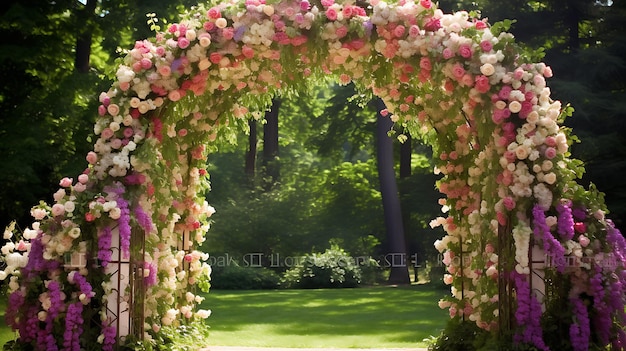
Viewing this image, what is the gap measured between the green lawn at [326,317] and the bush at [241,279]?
1.32 metres

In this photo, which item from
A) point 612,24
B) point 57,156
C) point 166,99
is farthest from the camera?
point 612,24

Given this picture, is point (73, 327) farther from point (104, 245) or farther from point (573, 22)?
point (573, 22)

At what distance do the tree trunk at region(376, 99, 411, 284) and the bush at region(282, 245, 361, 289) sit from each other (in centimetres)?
195

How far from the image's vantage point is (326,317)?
494 inches

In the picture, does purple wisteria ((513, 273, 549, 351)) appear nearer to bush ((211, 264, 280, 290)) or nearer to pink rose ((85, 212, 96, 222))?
pink rose ((85, 212, 96, 222))

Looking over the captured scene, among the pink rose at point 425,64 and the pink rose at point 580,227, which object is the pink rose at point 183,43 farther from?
the pink rose at point 580,227

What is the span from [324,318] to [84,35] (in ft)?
25.0

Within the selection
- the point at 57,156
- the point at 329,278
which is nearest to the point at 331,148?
the point at 329,278

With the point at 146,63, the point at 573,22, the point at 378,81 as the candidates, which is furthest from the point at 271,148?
the point at 146,63

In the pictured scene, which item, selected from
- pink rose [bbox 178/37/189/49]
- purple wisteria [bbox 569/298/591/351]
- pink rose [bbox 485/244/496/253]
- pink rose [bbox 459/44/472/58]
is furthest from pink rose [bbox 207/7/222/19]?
purple wisteria [bbox 569/298/591/351]

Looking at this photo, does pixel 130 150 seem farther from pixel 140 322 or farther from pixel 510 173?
pixel 510 173

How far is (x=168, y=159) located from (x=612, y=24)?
1473 centimetres

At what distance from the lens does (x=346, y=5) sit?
5977 mm

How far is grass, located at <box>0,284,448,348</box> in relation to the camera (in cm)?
953
